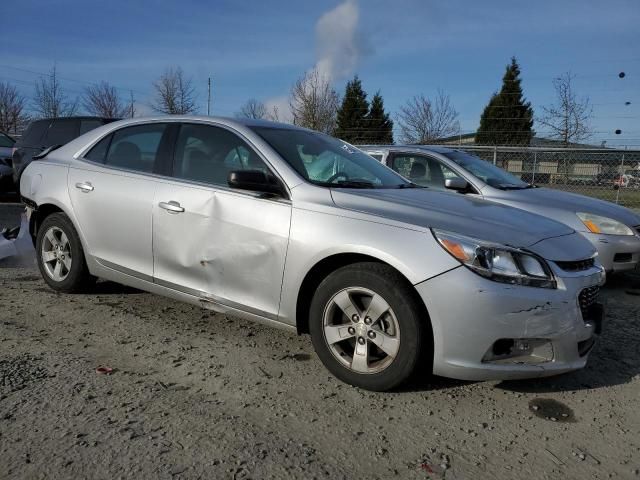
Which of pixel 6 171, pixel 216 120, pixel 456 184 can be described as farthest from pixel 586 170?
pixel 6 171

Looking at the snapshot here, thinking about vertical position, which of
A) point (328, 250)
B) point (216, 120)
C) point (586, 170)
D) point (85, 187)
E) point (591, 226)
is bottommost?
point (328, 250)

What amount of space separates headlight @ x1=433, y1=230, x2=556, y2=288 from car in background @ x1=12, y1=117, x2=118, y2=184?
906 centimetres

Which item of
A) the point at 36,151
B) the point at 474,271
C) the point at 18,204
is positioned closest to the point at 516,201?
the point at 474,271

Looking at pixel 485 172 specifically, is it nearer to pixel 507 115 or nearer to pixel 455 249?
pixel 455 249

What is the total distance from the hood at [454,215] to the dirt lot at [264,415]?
36.4 inches

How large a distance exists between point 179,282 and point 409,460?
2.10m

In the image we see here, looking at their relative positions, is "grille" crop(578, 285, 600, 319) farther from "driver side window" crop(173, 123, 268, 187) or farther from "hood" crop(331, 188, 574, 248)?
"driver side window" crop(173, 123, 268, 187)

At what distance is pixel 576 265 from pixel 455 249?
0.81 m

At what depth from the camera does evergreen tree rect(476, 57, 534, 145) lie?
38.2 meters

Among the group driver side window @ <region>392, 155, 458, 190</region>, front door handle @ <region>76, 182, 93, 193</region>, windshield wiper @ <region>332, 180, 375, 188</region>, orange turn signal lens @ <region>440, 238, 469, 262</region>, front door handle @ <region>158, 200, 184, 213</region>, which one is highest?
driver side window @ <region>392, 155, 458, 190</region>

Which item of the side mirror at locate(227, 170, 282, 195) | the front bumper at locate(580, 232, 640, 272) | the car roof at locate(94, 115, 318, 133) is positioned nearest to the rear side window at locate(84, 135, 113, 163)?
the car roof at locate(94, 115, 318, 133)

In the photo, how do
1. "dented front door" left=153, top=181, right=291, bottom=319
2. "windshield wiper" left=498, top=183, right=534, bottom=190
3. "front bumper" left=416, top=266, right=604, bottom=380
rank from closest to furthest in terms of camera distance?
"front bumper" left=416, top=266, right=604, bottom=380
"dented front door" left=153, top=181, right=291, bottom=319
"windshield wiper" left=498, top=183, right=534, bottom=190

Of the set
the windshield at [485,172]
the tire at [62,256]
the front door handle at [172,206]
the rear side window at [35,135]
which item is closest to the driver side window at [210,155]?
the front door handle at [172,206]

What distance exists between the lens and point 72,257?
15.0 feet
